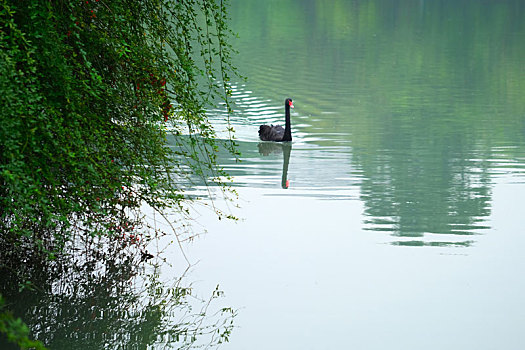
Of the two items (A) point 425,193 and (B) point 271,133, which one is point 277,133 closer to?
(B) point 271,133

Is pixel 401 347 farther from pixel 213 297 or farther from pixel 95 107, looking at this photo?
pixel 95 107

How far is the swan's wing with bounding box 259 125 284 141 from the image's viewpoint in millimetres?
15313

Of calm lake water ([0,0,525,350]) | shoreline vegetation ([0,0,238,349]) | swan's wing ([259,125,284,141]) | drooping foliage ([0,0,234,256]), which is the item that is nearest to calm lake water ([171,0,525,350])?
calm lake water ([0,0,525,350])

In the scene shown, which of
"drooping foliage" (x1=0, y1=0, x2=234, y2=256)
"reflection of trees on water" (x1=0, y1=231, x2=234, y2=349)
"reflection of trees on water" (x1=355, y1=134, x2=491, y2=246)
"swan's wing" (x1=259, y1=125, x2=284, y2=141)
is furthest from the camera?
"swan's wing" (x1=259, y1=125, x2=284, y2=141)

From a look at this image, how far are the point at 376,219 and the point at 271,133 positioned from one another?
232 inches

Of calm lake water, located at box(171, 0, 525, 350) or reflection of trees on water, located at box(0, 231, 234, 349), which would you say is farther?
calm lake water, located at box(171, 0, 525, 350)

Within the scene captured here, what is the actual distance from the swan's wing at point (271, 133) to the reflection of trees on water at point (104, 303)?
7830 mm

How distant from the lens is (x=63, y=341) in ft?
19.9

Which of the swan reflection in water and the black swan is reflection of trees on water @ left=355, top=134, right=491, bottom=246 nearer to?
the swan reflection in water

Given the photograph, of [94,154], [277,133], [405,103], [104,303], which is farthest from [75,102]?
[405,103]

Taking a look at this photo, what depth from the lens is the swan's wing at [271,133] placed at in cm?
1531

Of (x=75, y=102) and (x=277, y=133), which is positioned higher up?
(x=75, y=102)

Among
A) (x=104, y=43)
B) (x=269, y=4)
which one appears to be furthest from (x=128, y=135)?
(x=269, y=4)

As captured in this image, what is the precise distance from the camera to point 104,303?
6.76 metres
